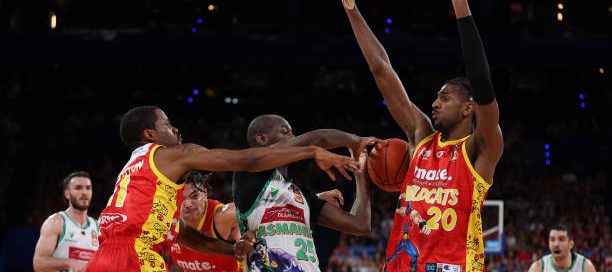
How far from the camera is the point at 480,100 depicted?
153 inches

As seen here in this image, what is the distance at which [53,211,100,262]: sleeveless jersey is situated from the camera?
8008mm

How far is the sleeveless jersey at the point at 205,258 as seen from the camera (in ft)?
19.5

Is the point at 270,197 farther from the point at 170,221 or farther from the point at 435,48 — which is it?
the point at 435,48

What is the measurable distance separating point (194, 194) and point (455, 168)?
2.55m

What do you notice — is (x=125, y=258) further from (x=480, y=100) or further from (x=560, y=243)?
(x=560, y=243)

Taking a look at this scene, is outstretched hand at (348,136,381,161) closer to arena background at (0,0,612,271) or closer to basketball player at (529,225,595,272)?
basketball player at (529,225,595,272)

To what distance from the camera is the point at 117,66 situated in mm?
16578

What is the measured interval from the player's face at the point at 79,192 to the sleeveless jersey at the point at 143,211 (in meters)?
3.63

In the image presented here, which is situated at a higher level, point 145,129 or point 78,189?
point 145,129

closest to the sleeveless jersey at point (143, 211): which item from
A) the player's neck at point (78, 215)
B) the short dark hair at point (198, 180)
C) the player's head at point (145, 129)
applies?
the player's head at point (145, 129)

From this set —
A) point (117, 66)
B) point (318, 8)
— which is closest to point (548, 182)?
point (318, 8)

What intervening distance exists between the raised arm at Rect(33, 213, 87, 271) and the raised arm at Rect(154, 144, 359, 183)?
333 cm

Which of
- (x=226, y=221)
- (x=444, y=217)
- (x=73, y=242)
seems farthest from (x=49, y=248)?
(x=444, y=217)

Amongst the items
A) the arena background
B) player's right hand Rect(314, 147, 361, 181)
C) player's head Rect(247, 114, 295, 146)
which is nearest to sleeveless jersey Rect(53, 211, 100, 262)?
→ player's head Rect(247, 114, 295, 146)
